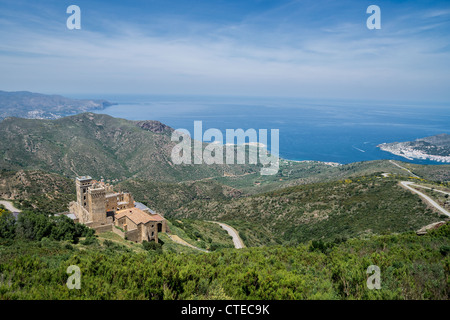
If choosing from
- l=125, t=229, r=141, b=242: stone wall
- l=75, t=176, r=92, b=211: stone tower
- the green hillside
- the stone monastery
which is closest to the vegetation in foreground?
l=125, t=229, r=141, b=242: stone wall

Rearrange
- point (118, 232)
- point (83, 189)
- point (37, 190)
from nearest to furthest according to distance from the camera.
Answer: point (118, 232), point (83, 189), point (37, 190)

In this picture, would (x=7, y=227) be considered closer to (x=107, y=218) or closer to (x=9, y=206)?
(x=107, y=218)

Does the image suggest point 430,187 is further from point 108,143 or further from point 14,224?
point 108,143

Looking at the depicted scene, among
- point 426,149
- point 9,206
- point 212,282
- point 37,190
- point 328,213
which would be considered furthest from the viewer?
point 426,149

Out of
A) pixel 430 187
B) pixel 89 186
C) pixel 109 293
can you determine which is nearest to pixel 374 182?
pixel 430 187

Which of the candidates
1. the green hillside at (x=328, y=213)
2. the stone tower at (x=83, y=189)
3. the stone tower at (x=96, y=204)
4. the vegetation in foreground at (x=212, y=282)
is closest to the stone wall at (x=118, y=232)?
the stone tower at (x=96, y=204)

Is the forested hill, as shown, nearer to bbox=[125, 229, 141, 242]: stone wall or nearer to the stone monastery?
the stone monastery

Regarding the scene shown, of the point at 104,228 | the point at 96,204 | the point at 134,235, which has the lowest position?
the point at 134,235

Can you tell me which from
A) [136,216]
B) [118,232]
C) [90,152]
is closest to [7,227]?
[118,232]
